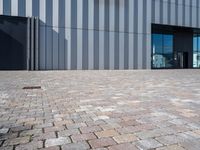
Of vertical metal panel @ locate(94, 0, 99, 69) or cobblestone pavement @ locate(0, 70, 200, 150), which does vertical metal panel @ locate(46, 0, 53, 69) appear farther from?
cobblestone pavement @ locate(0, 70, 200, 150)

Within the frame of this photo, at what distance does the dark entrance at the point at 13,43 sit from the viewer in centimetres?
2516

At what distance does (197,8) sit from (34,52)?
74.8 feet

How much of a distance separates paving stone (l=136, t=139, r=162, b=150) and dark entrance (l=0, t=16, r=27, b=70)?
24.1m

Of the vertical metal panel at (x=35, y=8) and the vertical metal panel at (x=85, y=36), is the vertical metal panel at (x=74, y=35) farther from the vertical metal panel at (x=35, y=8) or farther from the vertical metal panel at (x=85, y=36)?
the vertical metal panel at (x=35, y=8)

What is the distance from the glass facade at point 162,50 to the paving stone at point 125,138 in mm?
31417

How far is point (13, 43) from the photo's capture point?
25391 mm

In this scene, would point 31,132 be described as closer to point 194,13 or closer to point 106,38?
point 106,38

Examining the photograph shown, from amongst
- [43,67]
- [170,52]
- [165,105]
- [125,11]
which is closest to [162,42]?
[170,52]

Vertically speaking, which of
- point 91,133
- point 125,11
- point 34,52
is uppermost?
point 125,11

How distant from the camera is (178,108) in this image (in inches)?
201

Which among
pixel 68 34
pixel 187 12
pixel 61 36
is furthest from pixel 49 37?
pixel 187 12

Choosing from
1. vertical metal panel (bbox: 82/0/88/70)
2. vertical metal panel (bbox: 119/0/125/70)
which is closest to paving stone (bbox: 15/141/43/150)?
vertical metal panel (bbox: 82/0/88/70)

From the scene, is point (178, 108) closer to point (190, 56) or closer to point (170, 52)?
point (170, 52)

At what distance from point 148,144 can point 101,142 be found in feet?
1.90
